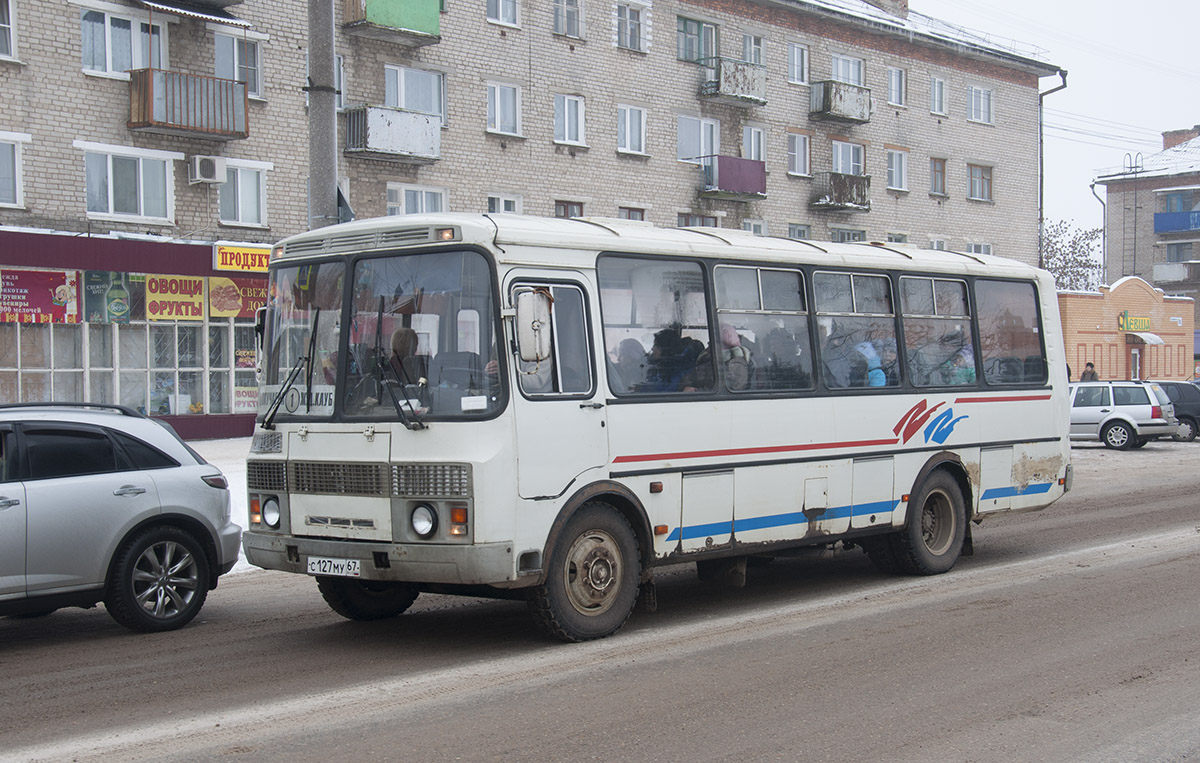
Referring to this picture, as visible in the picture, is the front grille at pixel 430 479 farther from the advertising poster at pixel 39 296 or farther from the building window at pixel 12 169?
the building window at pixel 12 169

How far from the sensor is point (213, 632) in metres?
9.57

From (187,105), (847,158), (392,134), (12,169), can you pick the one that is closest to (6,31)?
(12,169)

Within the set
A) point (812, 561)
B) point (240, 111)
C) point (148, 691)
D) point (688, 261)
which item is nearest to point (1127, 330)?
point (240, 111)

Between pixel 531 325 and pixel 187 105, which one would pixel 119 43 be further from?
pixel 531 325

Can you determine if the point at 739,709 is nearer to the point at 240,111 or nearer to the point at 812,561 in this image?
the point at 812,561

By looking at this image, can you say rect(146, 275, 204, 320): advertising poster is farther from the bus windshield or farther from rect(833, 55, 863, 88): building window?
rect(833, 55, 863, 88): building window

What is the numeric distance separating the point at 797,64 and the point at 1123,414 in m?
18.6

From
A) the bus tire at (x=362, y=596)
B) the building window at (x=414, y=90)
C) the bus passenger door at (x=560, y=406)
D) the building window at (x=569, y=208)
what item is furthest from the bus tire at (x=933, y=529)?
the building window at (x=569, y=208)

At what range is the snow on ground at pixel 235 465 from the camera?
53.1 ft

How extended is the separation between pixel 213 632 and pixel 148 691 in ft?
6.65

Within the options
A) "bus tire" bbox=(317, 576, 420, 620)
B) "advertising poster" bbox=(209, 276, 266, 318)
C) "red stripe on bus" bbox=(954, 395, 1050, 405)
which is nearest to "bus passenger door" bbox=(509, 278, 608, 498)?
"bus tire" bbox=(317, 576, 420, 620)

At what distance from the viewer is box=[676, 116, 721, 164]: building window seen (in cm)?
4056

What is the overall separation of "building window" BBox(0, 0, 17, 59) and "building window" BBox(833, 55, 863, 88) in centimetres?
2744

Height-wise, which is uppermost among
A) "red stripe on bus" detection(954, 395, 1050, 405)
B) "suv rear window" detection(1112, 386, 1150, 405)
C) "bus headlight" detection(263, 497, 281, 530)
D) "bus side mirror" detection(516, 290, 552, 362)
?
"bus side mirror" detection(516, 290, 552, 362)
